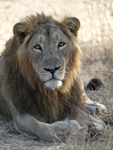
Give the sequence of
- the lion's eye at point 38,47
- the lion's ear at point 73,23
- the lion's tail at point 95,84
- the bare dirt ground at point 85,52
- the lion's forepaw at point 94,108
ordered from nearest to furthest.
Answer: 1. the bare dirt ground at point 85,52
2. the lion's eye at point 38,47
3. the lion's ear at point 73,23
4. the lion's forepaw at point 94,108
5. the lion's tail at point 95,84

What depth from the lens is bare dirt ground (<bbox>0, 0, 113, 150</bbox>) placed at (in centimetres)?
337

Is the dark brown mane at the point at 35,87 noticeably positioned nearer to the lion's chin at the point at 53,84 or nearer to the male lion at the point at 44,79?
the male lion at the point at 44,79

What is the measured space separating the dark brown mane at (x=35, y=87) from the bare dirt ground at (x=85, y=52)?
375 millimetres


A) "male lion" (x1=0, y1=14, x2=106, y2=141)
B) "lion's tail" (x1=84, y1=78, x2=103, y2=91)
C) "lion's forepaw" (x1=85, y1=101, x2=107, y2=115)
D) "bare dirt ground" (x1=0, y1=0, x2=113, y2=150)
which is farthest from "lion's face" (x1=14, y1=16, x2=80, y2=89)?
"lion's tail" (x1=84, y1=78, x2=103, y2=91)

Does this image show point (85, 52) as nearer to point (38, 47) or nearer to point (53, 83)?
→ point (38, 47)

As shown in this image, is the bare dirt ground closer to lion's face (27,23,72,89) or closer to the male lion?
the male lion

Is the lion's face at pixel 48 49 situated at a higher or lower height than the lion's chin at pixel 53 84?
higher

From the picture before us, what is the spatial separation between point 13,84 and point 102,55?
4.14m

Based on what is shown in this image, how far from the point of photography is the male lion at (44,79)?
3.59 metres

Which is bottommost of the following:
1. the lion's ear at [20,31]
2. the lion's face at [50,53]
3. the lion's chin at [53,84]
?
the lion's chin at [53,84]

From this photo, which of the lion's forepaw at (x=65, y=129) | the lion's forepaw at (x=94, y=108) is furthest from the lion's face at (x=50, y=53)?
the lion's forepaw at (x=94, y=108)

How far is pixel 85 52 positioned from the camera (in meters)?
7.89

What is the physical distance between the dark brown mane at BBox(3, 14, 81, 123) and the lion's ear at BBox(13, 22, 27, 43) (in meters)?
0.05

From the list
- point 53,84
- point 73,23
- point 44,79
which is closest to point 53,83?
point 53,84
